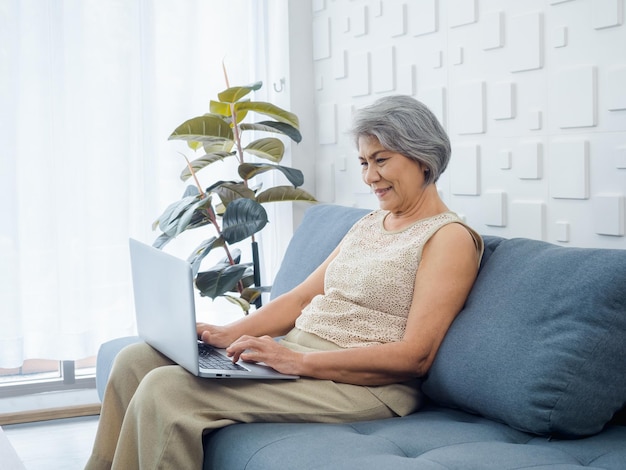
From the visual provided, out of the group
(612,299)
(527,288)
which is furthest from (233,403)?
(612,299)

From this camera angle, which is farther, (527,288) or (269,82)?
(269,82)

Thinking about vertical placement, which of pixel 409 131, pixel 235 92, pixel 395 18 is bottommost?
pixel 409 131

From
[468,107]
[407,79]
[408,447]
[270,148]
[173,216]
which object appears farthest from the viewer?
[270,148]

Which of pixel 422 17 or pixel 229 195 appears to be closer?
pixel 422 17

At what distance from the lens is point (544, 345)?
168 cm

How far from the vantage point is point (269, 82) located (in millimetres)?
3607

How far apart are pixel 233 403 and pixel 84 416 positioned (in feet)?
6.36

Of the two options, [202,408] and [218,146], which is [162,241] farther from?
[202,408]

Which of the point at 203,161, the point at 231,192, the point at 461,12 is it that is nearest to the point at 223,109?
the point at 203,161

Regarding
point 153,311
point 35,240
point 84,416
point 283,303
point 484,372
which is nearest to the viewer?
point 484,372

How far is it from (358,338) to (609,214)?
703mm

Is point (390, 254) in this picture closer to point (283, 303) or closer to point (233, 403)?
point (283, 303)

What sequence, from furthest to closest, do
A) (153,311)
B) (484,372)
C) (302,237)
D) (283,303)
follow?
(302,237)
(283,303)
(153,311)
(484,372)

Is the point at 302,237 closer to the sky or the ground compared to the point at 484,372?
closer to the sky
